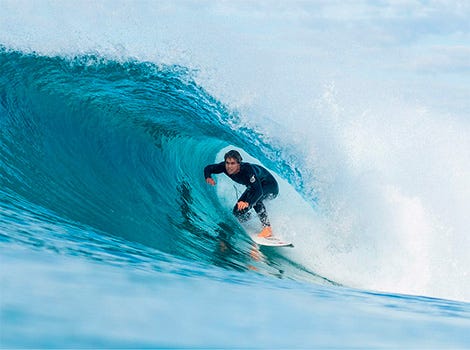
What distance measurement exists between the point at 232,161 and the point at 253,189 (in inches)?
16.4

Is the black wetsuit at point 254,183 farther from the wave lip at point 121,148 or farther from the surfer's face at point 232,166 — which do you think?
the wave lip at point 121,148

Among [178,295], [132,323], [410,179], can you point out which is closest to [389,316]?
[178,295]

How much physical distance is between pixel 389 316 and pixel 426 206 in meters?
7.36

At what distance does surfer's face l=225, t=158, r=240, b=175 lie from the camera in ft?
23.9

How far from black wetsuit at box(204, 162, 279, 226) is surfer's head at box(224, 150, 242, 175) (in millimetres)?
101

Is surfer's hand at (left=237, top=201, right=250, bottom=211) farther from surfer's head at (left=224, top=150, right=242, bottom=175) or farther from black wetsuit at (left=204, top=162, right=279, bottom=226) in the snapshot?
surfer's head at (left=224, top=150, right=242, bottom=175)

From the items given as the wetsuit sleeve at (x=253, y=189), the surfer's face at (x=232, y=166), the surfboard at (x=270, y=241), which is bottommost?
the surfboard at (x=270, y=241)

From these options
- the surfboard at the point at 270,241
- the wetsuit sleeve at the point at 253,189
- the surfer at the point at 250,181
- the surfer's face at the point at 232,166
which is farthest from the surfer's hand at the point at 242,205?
the surfboard at the point at 270,241

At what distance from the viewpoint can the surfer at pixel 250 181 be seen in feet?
23.9

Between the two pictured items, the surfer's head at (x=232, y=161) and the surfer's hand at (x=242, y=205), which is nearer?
the surfer's hand at (x=242, y=205)

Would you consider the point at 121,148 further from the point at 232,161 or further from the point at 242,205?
the point at 242,205

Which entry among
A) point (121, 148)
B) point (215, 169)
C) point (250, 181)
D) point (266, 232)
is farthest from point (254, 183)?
point (121, 148)

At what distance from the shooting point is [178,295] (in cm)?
265

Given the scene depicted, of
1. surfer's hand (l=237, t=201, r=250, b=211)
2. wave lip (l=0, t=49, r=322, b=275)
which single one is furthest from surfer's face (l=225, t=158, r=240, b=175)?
wave lip (l=0, t=49, r=322, b=275)
